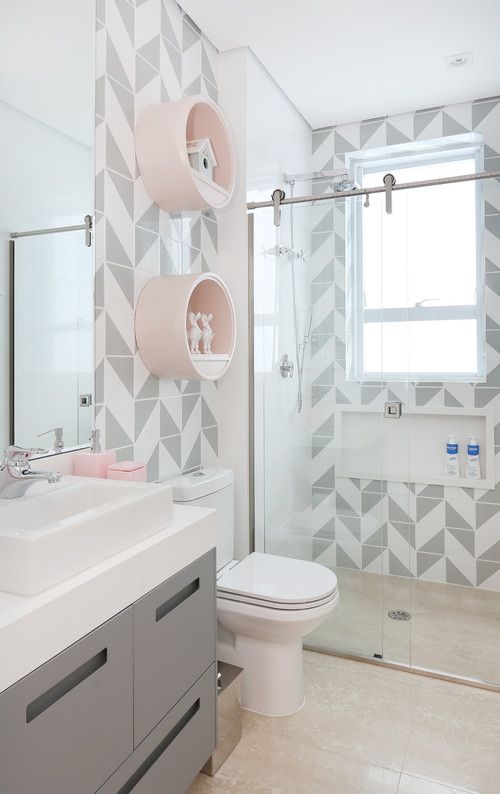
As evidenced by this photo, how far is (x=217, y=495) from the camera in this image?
222 cm

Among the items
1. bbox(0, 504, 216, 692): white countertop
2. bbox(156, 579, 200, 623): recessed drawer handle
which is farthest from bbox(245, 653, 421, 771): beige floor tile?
bbox(0, 504, 216, 692): white countertop

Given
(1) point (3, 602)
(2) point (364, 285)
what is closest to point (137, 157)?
(2) point (364, 285)

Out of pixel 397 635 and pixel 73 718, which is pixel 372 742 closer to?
pixel 397 635

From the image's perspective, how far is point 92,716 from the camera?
108 centimetres

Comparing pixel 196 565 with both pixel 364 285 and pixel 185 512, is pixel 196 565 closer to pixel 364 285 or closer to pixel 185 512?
pixel 185 512

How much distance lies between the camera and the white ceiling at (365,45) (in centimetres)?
227

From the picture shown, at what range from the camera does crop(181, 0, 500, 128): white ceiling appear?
2270 millimetres

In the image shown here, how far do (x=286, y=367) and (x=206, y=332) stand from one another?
0.44 meters

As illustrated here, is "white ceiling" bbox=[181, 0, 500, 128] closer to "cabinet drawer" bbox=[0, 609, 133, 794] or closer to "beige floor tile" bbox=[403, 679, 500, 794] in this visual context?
"cabinet drawer" bbox=[0, 609, 133, 794]

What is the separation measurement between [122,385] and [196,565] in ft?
2.40

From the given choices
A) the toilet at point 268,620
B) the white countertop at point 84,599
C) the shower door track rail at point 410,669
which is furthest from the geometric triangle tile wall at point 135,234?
the shower door track rail at point 410,669

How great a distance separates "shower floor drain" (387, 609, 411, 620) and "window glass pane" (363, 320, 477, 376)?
3.30 ft

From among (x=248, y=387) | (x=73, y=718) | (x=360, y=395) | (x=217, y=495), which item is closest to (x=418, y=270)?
(x=360, y=395)

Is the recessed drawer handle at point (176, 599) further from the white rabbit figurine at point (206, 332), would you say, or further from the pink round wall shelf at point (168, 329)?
the white rabbit figurine at point (206, 332)
